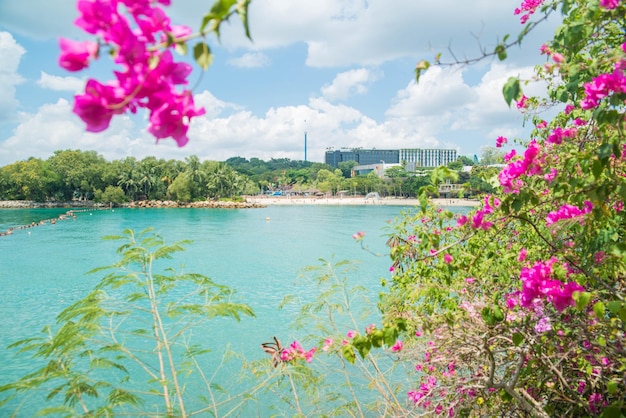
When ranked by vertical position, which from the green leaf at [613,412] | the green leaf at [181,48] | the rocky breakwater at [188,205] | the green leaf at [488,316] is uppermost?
the green leaf at [181,48]

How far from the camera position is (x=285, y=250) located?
22594 mm

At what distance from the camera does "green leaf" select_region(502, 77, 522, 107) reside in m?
1.31

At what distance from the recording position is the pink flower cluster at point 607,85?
1382 millimetres

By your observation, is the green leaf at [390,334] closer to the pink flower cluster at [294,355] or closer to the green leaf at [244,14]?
the green leaf at [244,14]

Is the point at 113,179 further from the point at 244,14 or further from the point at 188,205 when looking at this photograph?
the point at 244,14

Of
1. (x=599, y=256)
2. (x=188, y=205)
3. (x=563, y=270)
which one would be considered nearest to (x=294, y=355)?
(x=563, y=270)

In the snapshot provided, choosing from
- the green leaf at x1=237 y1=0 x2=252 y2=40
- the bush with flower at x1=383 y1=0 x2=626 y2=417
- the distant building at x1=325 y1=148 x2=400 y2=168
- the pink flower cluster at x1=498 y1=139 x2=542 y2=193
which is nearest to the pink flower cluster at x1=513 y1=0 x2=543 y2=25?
the bush with flower at x1=383 y1=0 x2=626 y2=417

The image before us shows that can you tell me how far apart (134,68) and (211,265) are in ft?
59.3

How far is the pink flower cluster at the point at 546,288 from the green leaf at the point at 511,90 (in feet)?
2.59

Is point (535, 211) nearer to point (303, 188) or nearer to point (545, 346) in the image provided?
point (545, 346)

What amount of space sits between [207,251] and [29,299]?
31.7ft

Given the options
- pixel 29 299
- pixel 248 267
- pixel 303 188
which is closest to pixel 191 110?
pixel 29 299

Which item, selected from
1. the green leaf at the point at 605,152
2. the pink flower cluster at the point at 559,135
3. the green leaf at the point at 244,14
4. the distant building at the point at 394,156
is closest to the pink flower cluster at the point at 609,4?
the green leaf at the point at 605,152

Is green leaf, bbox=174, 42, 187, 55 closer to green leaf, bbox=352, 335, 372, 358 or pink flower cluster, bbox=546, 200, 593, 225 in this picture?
green leaf, bbox=352, 335, 372, 358
